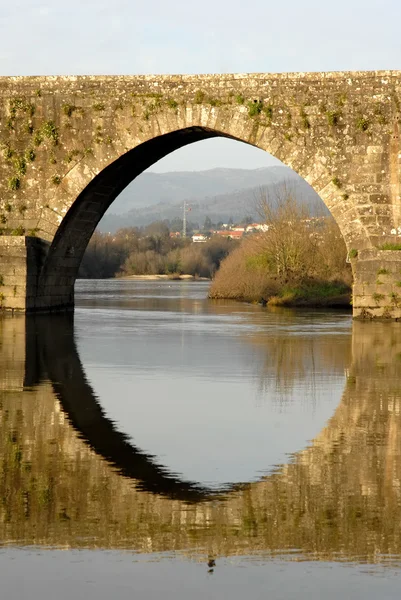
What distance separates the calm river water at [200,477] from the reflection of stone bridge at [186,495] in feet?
0.05

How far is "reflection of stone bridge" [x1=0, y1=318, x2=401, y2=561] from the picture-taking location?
5.68m

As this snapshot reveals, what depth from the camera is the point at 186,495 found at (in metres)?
6.66

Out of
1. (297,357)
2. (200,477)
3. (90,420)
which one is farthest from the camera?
(297,357)

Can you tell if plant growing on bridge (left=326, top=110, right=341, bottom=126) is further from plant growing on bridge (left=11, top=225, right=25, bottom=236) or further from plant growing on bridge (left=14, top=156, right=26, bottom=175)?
plant growing on bridge (left=11, top=225, right=25, bottom=236)

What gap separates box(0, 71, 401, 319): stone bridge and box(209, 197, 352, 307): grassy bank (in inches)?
395

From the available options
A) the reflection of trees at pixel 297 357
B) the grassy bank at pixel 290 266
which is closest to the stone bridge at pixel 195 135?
the reflection of trees at pixel 297 357

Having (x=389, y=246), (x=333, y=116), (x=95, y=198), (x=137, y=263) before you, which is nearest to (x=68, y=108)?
(x=95, y=198)

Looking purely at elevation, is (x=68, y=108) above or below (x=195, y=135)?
above

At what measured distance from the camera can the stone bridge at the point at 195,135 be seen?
75.2 ft

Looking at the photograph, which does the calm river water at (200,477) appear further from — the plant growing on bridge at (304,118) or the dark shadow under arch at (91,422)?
the plant growing on bridge at (304,118)

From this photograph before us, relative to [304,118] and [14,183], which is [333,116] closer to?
[304,118]

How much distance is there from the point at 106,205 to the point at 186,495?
20746 millimetres

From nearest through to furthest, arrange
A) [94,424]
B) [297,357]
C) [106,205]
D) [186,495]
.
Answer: [186,495]
[94,424]
[297,357]
[106,205]

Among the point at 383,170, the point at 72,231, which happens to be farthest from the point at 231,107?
the point at 72,231
